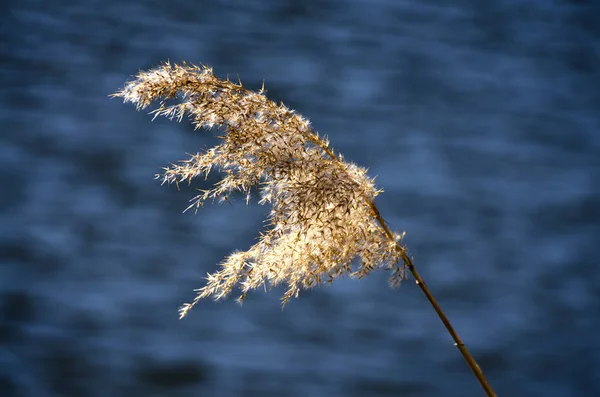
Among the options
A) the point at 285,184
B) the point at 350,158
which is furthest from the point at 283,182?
the point at 350,158

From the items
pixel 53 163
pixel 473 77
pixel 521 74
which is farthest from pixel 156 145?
pixel 521 74

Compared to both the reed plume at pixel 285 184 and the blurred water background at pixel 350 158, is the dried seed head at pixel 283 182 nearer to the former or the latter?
the reed plume at pixel 285 184

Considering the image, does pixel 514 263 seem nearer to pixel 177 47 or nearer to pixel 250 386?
pixel 250 386

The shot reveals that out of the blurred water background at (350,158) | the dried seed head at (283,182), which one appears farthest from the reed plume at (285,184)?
the blurred water background at (350,158)

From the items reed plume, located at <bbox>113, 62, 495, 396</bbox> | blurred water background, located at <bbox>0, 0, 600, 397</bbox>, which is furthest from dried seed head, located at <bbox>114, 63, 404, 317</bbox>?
blurred water background, located at <bbox>0, 0, 600, 397</bbox>

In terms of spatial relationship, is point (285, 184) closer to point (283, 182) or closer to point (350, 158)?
point (283, 182)
